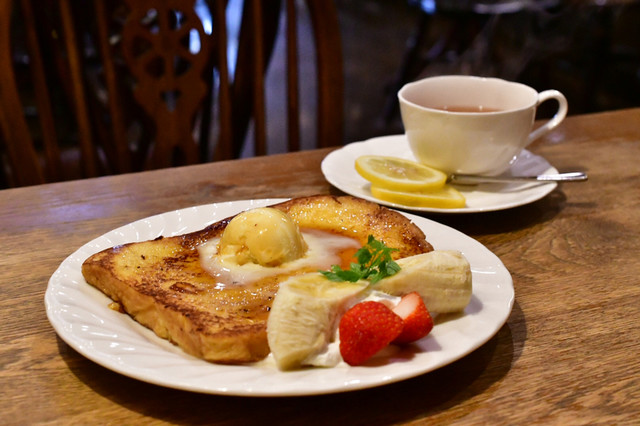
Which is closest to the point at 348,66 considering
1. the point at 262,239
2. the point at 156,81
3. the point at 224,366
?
the point at 156,81

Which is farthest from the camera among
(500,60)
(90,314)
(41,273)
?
(500,60)

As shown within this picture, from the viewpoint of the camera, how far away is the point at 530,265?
1099 millimetres

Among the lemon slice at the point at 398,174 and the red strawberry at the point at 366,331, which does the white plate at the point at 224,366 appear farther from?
the lemon slice at the point at 398,174

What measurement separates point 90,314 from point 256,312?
21 centimetres

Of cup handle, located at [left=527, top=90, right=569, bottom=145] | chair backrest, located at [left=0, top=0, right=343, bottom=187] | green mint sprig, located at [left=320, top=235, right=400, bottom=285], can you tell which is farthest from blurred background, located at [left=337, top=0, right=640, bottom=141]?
green mint sprig, located at [left=320, top=235, right=400, bottom=285]

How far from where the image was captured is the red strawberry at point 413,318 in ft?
2.48

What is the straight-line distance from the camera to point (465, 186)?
1.40 meters

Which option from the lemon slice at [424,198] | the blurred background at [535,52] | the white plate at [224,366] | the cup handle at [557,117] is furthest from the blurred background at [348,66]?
the white plate at [224,366]

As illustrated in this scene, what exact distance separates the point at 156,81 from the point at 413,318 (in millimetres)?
1373

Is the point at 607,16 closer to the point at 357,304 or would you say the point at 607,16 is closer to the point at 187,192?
the point at 187,192

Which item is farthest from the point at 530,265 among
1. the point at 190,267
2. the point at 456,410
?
the point at 190,267

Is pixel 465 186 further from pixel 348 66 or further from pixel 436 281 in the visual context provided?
pixel 348 66

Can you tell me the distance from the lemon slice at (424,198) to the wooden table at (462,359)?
0.04 m

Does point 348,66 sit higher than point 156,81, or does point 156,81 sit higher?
point 156,81
